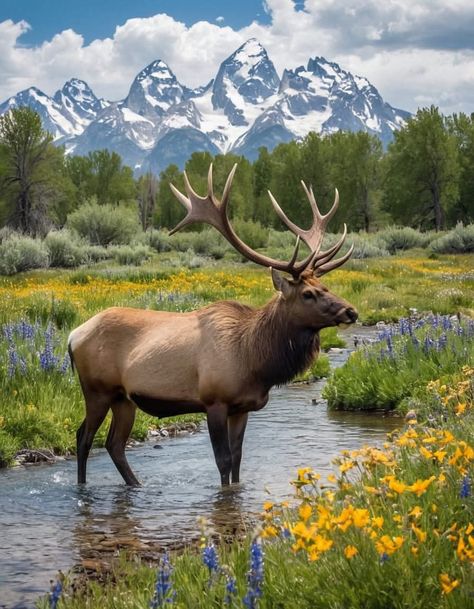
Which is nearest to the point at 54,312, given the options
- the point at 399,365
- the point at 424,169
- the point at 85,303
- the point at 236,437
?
the point at 85,303

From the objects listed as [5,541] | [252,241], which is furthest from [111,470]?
Answer: [252,241]

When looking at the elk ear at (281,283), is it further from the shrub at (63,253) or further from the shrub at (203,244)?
the shrub at (203,244)

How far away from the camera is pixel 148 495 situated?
278 inches

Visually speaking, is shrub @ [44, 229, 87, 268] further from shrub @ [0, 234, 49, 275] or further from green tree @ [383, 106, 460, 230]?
green tree @ [383, 106, 460, 230]

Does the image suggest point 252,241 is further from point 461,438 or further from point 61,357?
point 461,438

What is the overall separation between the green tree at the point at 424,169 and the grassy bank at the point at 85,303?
80.6 ft

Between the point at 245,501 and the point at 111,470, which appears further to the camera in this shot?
the point at 111,470

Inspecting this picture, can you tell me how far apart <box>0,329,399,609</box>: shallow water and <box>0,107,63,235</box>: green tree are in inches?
1602

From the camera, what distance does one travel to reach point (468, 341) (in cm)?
1080

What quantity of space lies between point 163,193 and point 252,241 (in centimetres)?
4128

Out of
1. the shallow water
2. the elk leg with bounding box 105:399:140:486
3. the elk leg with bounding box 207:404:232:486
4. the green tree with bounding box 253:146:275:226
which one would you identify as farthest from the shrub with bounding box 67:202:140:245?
the green tree with bounding box 253:146:275:226

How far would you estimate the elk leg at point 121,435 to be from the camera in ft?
24.8

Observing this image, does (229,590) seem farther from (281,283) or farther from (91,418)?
(91,418)

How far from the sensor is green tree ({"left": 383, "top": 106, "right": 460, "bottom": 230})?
204ft
